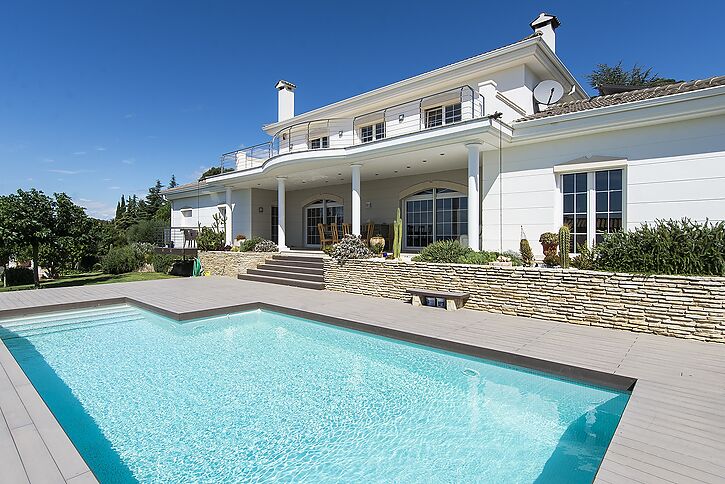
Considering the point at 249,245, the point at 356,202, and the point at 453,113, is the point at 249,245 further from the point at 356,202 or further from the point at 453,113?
the point at 453,113

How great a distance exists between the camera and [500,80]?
518 inches

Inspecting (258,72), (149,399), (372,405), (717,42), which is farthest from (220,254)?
(717,42)

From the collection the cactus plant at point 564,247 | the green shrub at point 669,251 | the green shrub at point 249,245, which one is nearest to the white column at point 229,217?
the green shrub at point 249,245

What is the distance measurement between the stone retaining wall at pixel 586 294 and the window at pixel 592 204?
285 centimetres

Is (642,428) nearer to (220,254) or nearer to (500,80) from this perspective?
(500,80)

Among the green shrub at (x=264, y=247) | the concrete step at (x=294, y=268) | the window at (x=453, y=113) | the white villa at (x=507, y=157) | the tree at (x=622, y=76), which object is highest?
the tree at (x=622, y=76)

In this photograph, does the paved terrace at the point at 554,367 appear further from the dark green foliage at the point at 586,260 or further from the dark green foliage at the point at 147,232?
the dark green foliage at the point at 147,232

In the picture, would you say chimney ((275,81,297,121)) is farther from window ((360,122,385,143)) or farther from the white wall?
the white wall

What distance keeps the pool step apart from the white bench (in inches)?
277

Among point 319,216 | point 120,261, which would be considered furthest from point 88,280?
point 319,216

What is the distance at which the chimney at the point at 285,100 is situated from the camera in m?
21.1

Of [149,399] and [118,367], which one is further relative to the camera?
[118,367]

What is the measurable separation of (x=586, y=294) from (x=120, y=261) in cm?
2231

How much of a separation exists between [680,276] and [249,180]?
1603cm
